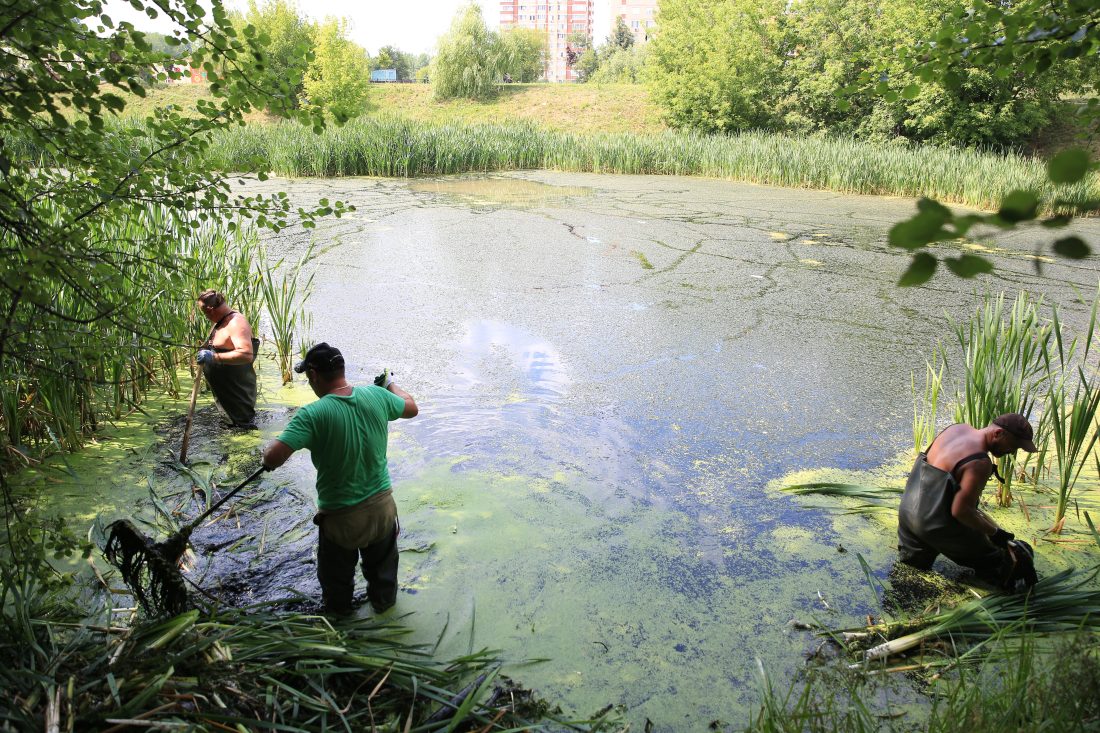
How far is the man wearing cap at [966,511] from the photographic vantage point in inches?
121

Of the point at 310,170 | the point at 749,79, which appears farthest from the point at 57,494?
the point at 749,79

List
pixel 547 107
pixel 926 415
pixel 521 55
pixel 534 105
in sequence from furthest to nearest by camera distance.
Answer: pixel 521 55, pixel 534 105, pixel 547 107, pixel 926 415

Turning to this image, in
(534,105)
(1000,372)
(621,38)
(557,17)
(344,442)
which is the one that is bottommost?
(344,442)

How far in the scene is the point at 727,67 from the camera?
2684cm

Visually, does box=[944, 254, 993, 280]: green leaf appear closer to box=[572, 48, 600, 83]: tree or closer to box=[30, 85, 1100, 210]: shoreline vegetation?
box=[30, 85, 1100, 210]: shoreline vegetation

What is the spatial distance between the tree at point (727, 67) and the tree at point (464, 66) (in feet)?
35.7

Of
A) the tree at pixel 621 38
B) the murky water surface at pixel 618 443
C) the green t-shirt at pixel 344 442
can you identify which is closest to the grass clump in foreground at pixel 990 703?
the murky water surface at pixel 618 443

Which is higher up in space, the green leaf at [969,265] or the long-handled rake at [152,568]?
the green leaf at [969,265]

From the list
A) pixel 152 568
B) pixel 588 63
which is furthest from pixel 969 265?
pixel 588 63

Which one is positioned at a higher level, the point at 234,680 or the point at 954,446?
the point at 954,446

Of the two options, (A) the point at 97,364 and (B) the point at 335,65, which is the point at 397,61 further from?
(A) the point at 97,364

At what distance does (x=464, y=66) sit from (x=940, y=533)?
3763 centimetres

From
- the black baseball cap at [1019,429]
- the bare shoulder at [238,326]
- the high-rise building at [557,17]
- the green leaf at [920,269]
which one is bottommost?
the black baseball cap at [1019,429]

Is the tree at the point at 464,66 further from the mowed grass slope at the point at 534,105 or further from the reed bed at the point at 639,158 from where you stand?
the reed bed at the point at 639,158
